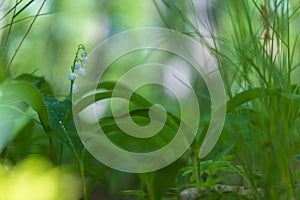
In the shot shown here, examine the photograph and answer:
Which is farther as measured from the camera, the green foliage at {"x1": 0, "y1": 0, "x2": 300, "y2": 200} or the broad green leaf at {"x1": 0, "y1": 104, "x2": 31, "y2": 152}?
the broad green leaf at {"x1": 0, "y1": 104, "x2": 31, "y2": 152}

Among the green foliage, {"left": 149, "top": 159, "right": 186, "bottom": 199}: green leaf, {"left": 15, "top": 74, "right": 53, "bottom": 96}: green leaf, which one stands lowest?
{"left": 149, "top": 159, "right": 186, "bottom": 199}: green leaf

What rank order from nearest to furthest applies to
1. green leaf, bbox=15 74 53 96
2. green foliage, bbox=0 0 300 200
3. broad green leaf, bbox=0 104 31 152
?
1. green foliage, bbox=0 0 300 200
2. broad green leaf, bbox=0 104 31 152
3. green leaf, bbox=15 74 53 96

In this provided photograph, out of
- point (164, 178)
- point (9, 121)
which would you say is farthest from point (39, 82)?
point (164, 178)

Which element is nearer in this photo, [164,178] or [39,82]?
[164,178]

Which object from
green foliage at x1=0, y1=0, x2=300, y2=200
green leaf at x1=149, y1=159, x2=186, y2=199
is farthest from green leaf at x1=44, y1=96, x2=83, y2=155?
green leaf at x1=149, y1=159, x2=186, y2=199

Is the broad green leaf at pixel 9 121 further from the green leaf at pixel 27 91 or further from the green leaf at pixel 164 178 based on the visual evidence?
the green leaf at pixel 164 178

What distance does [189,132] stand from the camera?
2.51 ft

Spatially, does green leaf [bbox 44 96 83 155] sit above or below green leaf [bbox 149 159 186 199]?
above

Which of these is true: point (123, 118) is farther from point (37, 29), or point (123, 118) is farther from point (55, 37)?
Answer: point (55, 37)

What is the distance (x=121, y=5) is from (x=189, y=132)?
12.2ft

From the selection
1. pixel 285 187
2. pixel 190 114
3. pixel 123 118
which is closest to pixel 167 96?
pixel 190 114

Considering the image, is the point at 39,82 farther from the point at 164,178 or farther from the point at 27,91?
the point at 164,178

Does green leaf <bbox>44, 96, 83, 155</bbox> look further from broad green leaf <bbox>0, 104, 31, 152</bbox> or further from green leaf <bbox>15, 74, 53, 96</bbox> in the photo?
green leaf <bbox>15, 74, 53, 96</bbox>

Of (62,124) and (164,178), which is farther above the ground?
(62,124)
